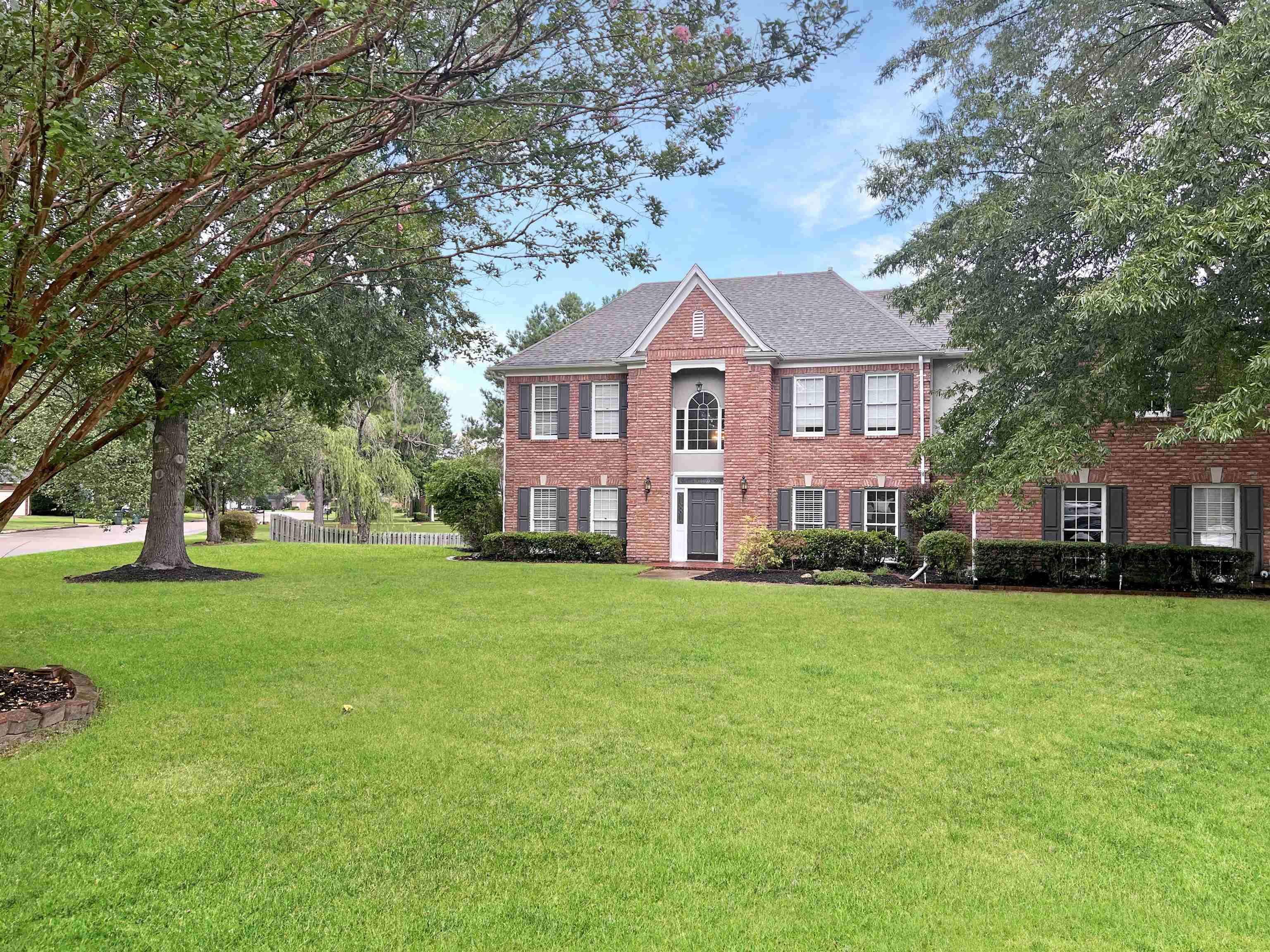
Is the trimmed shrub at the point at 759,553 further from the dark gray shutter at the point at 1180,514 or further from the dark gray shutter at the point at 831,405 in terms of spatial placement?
the dark gray shutter at the point at 1180,514

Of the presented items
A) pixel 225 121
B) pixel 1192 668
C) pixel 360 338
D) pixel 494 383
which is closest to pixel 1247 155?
pixel 1192 668

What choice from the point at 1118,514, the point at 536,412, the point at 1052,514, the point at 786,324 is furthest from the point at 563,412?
the point at 1118,514

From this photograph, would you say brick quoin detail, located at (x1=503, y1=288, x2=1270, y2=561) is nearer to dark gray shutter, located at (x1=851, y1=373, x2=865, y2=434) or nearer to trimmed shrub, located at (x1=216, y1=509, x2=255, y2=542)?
dark gray shutter, located at (x1=851, y1=373, x2=865, y2=434)

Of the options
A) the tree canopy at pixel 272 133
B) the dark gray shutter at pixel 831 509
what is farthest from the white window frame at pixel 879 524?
the tree canopy at pixel 272 133

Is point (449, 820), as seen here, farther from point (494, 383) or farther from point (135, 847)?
point (494, 383)

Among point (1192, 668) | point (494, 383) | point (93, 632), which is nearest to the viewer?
point (1192, 668)

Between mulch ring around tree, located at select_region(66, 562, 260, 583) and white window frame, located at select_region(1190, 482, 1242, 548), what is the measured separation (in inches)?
784

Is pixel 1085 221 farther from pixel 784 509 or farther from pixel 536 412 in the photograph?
pixel 536 412

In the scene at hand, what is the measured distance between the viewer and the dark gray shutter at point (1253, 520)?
16.9 meters

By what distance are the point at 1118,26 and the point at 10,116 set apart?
15058 millimetres

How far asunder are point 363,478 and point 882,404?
1950cm

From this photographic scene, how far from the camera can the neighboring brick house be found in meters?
17.8

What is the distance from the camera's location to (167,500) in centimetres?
1688

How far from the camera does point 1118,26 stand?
42.3ft
